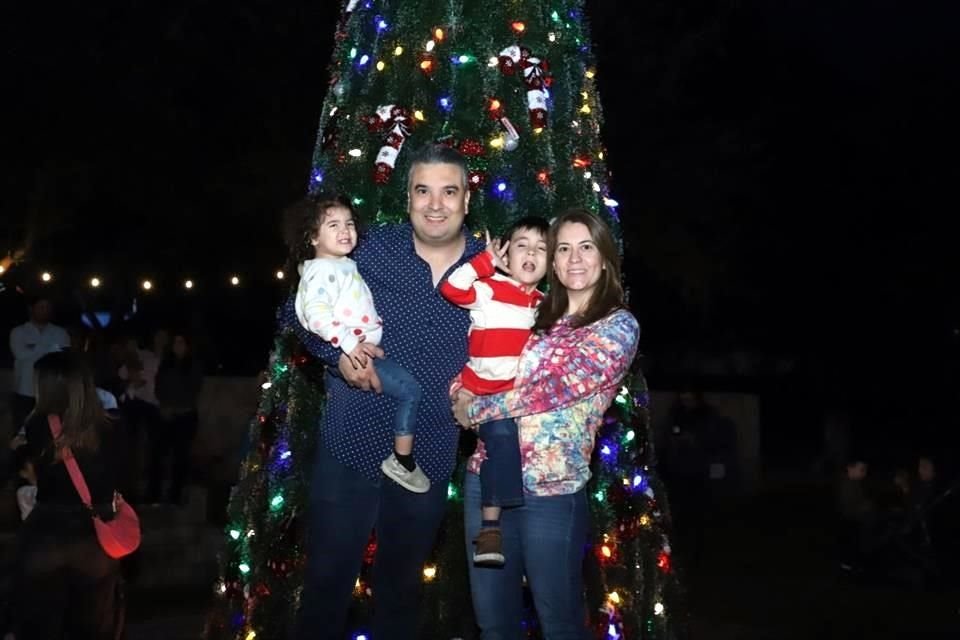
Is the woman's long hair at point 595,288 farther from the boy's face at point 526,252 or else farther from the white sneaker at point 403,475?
the white sneaker at point 403,475

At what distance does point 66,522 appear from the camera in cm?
591

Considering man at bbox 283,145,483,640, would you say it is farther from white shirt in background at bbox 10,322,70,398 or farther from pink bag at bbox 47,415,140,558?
white shirt in background at bbox 10,322,70,398

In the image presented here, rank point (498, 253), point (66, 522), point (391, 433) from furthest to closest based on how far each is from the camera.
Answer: point (66, 522)
point (498, 253)
point (391, 433)

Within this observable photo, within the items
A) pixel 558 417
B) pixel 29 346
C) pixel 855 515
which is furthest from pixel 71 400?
pixel 855 515

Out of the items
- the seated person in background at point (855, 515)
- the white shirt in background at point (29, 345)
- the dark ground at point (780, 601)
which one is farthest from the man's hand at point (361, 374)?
the seated person in background at point (855, 515)

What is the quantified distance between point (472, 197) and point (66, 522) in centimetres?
237

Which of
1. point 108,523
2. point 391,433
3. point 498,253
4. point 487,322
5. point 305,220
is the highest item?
point 305,220

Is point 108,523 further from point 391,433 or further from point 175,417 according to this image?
point 175,417

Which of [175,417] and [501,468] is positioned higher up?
[501,468]

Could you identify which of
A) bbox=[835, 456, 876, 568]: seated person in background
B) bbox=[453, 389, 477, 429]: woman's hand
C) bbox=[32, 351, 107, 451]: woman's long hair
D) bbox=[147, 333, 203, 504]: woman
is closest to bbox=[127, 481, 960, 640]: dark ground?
bbox=[835, 456, 876, 568]: seated person in background

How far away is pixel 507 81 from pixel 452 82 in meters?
0.26

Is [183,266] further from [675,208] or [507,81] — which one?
[507,81]

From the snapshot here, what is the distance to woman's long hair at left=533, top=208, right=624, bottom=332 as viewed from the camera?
15.2 feet

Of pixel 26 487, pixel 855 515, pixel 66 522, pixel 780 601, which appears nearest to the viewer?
pixel 66 522
